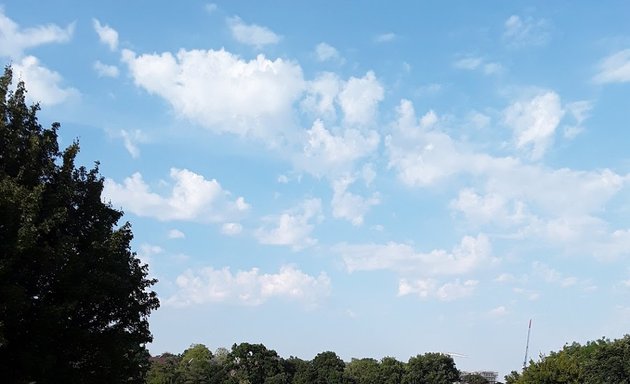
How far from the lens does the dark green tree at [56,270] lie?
21812 millimetres

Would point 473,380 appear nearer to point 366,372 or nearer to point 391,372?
point 391,372

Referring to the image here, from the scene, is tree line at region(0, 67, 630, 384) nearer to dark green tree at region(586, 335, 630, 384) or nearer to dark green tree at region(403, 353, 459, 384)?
dark green tree at region(586, 335, 630, 384)

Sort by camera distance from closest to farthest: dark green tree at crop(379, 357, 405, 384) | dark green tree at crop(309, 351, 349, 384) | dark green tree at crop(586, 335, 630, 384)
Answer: dark green tree at crop(586, 335, 630, 384) → dark green tree at crop(309, 351, 349, 384) → dark green tree at crop(379, 357, 405, 384)

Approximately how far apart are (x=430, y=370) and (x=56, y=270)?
103m

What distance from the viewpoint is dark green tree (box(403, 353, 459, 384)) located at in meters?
117

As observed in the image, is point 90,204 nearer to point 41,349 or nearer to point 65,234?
point 65,234

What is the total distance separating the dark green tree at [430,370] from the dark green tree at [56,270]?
93.6 meters

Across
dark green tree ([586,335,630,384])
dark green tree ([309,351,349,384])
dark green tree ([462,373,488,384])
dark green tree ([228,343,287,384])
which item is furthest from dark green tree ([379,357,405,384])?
dark green tree ([586,335,630,384])

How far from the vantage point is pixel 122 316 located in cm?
2883

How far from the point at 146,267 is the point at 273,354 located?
83.0 metres

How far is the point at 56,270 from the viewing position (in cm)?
2380

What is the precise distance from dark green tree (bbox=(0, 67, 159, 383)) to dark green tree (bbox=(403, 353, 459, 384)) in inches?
3684

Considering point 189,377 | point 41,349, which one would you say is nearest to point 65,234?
point 41,349

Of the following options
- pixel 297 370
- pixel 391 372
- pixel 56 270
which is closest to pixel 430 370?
pixel 391 372
